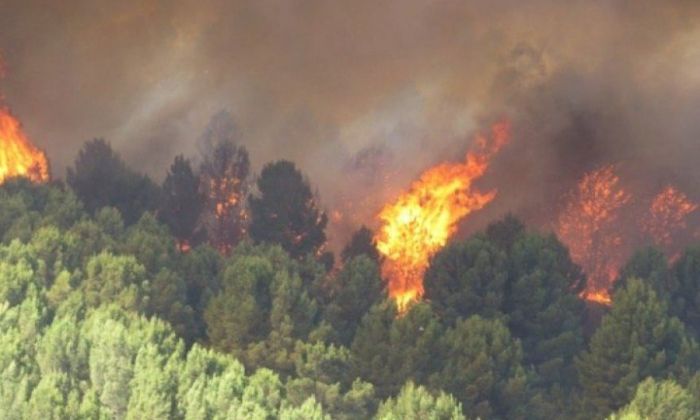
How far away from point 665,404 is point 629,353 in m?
8.85

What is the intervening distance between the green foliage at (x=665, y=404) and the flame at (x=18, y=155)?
69138mm

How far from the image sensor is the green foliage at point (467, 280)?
83000 millimetres

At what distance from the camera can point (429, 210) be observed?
404ft

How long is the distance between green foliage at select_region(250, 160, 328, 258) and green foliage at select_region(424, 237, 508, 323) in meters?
18.0

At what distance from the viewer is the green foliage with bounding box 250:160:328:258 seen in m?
103

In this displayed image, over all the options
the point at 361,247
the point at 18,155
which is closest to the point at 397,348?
the point at 361,247

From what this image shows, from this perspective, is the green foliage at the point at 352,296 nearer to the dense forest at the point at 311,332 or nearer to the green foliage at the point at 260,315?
the dense forest at the point at 311,332

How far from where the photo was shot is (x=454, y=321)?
82562 millimetres

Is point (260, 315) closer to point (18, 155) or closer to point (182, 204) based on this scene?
point (182, 204)

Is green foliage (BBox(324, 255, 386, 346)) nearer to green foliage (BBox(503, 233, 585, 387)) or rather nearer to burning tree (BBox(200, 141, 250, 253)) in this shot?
green foliage (BBox(503, 233, 585, 387))

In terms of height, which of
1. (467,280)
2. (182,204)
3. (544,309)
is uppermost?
(182,204)

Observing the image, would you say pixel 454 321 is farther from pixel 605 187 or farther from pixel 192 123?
pixel 192 123

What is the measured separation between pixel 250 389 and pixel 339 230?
63.8m

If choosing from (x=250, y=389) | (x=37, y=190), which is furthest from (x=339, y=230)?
(x=250, y=389)
